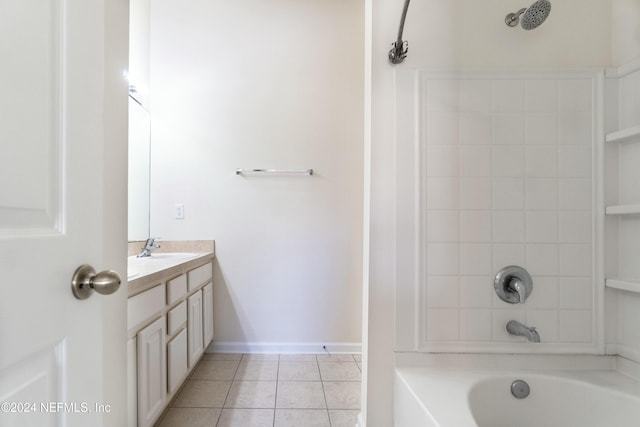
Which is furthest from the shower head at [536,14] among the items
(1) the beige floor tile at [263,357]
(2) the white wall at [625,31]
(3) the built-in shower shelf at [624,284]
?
(1) the beige floor tile at [263,357]

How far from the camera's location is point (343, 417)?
1.43m

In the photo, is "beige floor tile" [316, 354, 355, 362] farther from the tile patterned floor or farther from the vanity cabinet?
the vanity cabinet

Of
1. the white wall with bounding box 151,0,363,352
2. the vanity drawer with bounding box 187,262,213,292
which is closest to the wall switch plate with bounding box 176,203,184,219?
the white wall with bounding box 151,0,363,352

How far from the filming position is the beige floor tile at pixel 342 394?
153 cm

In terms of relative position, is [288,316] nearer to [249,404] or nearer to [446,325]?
[249,404]

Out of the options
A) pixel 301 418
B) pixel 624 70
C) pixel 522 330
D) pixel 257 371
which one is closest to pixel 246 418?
pixel 301 418

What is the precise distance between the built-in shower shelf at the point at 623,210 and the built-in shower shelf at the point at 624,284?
0.91ft

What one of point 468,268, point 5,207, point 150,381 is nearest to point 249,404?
point 150,381

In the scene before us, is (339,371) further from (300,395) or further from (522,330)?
(522,330)

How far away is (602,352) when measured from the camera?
3.54ft

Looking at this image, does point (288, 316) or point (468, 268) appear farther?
point (288, 316)

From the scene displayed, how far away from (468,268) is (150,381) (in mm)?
1522

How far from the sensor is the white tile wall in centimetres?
110

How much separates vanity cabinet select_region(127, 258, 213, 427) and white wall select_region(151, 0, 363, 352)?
40 centimetres
